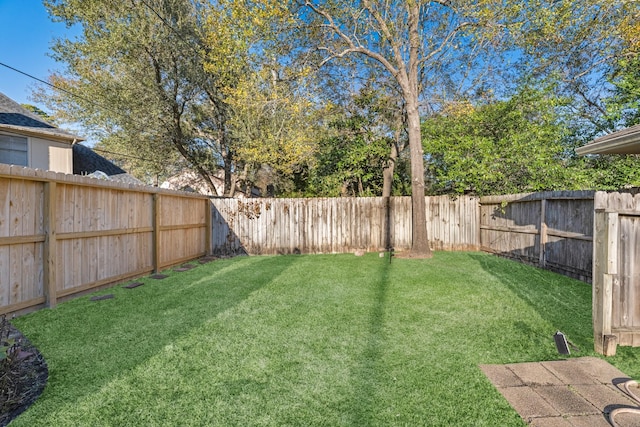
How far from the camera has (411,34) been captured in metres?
7.94

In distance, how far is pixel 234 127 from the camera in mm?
12852

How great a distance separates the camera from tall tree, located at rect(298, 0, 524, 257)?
25.1 ft

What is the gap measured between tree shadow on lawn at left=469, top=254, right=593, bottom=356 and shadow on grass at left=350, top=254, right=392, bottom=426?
1338mm

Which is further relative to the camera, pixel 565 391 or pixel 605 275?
pixel 605 275

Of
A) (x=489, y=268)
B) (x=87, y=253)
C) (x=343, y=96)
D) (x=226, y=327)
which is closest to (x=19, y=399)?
(x=226, y=327)

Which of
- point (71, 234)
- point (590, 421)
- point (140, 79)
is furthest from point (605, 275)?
point (140, 79)

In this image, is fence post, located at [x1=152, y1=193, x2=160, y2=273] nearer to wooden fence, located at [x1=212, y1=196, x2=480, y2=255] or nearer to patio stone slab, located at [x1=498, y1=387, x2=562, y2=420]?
wooden fence, located at [x1=212, y1=196, x2=480, y2=255]

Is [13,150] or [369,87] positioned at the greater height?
[369,87]

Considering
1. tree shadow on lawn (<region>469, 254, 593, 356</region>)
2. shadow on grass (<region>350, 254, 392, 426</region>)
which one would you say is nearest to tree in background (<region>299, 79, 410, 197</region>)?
tree shadow on lawn (<region>469, 254, 593, 356</region>)

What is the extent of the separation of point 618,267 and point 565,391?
134 centimetres

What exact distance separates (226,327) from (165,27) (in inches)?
438

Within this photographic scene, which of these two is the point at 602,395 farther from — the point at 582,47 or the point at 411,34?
the point at 582,47

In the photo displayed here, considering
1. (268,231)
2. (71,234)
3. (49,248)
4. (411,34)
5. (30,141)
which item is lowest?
(268,231)

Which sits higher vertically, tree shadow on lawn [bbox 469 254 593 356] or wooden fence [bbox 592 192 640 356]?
wooden fence [bbox 592 192 640 356]
